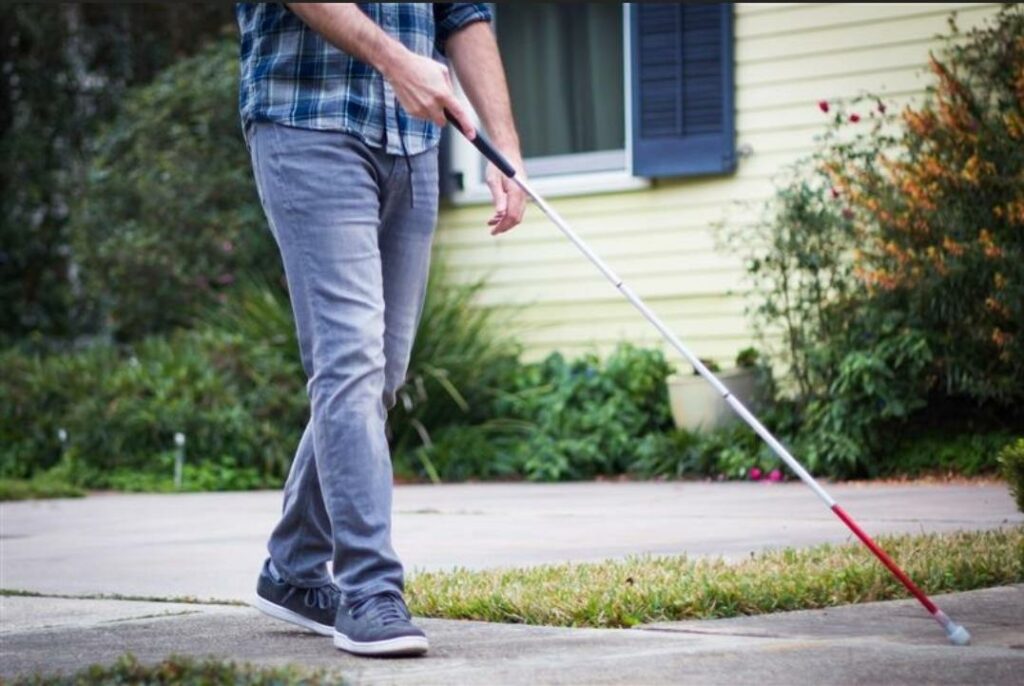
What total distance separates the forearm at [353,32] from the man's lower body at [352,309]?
203 mm

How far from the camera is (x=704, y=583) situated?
385cm

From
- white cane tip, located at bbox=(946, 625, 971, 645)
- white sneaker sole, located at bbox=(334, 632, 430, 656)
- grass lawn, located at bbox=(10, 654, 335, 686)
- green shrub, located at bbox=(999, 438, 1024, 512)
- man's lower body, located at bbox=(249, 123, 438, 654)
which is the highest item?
man's lower body, located at bbox=(249, 123, 438, 654)

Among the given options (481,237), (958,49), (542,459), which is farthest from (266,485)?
(958,49)

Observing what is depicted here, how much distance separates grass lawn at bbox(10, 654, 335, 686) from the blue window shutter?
7322 mm

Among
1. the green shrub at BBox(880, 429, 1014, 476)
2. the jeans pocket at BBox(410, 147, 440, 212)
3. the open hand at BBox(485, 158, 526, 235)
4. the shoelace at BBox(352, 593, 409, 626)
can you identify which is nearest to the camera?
the shoelace at BBox(352, 593, 409, 626)

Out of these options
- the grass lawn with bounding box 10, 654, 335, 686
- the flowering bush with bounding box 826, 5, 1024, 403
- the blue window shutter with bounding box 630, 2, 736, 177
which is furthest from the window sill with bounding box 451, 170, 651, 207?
the grass lawn with bounding box 10, 654, 335, 686

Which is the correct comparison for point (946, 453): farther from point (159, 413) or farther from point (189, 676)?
point (189, 676)

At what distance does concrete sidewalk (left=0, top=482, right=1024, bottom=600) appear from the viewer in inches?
205

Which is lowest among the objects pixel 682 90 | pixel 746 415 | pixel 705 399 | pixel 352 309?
pixel 705 399

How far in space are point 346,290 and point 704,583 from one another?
1.07 m

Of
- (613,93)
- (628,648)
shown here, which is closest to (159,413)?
(613,93)

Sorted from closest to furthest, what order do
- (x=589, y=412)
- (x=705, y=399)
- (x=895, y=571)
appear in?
(x=895, y=571) < (x=705, y=399) < (x=589, y=412)

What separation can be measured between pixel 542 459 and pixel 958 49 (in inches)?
119

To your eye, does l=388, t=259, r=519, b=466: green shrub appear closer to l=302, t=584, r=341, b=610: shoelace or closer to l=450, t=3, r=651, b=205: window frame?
l=450, t=3, r=651, b=205: window frame
